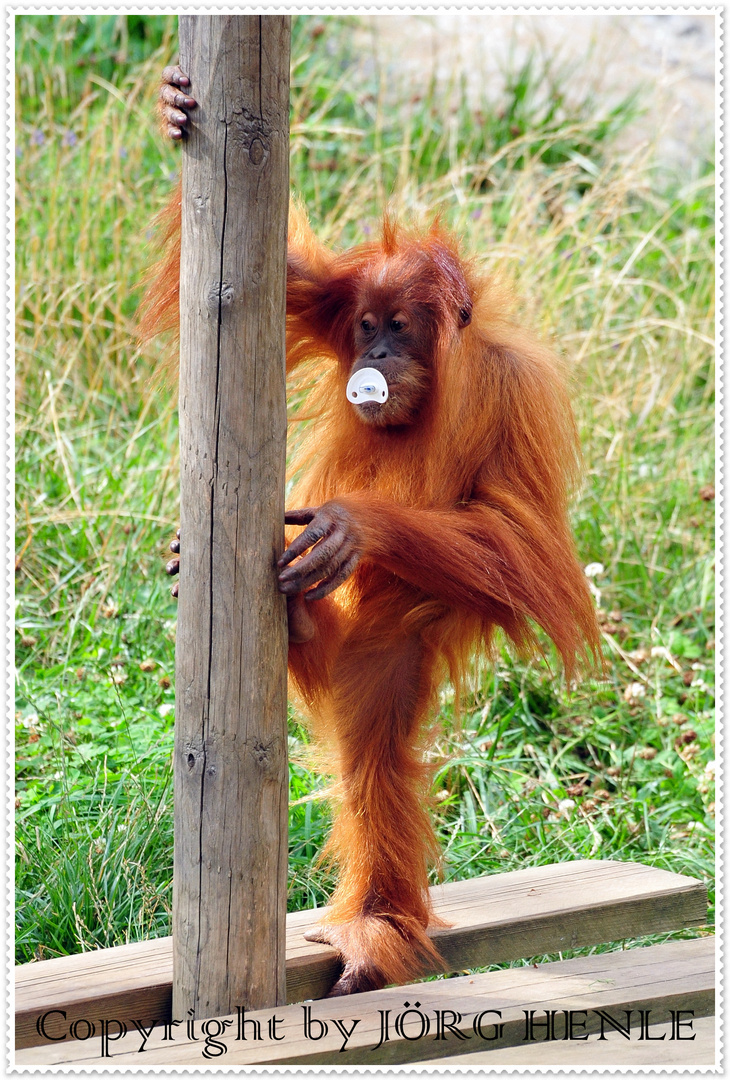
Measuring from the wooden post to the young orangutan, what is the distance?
0.37 metres

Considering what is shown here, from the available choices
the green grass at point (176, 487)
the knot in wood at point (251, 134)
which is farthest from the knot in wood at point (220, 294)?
the green grass at point (176, 487)

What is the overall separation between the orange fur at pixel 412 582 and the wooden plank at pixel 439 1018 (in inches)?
11.7

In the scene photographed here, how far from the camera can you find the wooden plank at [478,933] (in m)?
2.69

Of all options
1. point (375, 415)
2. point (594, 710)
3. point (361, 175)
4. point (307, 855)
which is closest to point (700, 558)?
point (594, 710)

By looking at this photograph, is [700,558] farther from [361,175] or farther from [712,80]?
[712,80]

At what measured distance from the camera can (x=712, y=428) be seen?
609 centimetres

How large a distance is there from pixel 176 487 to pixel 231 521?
262 cm

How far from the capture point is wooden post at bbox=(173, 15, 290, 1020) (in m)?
2.40

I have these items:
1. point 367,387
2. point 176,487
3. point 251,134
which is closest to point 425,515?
point 367,387

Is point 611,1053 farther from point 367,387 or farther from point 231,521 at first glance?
point 367,387

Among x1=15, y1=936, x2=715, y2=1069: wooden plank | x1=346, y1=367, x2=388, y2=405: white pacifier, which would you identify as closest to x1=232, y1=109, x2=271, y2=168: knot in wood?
x1=346, y1=367, x2=388, y2=405: white pacifier

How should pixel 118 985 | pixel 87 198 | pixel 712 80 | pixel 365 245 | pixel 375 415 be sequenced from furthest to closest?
pixel 712 80
pixel 87 198
pixel 365 245
pixel 375 415
pixel 118 985

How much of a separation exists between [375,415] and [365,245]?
0.57 meters

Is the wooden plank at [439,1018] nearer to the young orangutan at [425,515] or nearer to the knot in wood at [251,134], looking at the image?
the young orangutan at [425,515]
